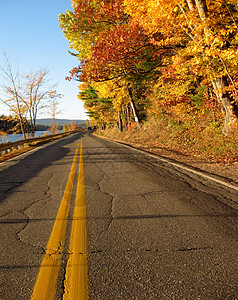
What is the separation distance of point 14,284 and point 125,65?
1160 centimetres

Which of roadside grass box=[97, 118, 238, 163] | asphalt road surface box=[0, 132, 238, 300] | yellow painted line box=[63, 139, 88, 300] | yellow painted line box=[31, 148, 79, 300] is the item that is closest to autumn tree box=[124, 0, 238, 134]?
roadside grass box=[97, 118, 238, 163]

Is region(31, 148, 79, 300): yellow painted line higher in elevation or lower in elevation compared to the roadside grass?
lower

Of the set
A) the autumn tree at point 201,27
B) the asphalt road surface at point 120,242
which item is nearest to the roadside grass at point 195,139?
the autumn tree at point 201,27

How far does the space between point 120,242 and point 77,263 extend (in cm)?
58

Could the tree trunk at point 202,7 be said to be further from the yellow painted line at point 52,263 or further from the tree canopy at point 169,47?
the yellow painted line at point 52,263

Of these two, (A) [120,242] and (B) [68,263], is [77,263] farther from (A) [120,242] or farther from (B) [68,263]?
(A) [120,242]

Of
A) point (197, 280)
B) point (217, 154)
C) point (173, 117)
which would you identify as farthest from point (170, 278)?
point (173, 117)

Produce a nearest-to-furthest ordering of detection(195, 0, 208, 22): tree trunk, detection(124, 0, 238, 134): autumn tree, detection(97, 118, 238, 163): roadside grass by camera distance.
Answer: detection(124, 0, 238, 134): autumn tree
detection(195, 0, 208, 22): tree trunk
detection(97, 118, 238, 163): roadside grass

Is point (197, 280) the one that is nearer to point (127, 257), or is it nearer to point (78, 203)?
point (127, 257)

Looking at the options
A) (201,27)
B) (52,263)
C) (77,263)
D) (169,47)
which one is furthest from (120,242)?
(169,47)

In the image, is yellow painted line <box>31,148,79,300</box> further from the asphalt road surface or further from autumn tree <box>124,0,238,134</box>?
autumn tree <box>124,0,238,134</box>

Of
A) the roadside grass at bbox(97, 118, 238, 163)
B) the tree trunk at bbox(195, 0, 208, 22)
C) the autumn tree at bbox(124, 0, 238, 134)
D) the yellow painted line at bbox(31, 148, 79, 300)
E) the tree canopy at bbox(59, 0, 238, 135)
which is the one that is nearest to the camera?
the yellow painted line at bbox(31, 148, 79, 300)

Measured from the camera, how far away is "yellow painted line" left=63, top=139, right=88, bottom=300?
165 centimetres

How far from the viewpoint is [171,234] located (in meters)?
2.52
